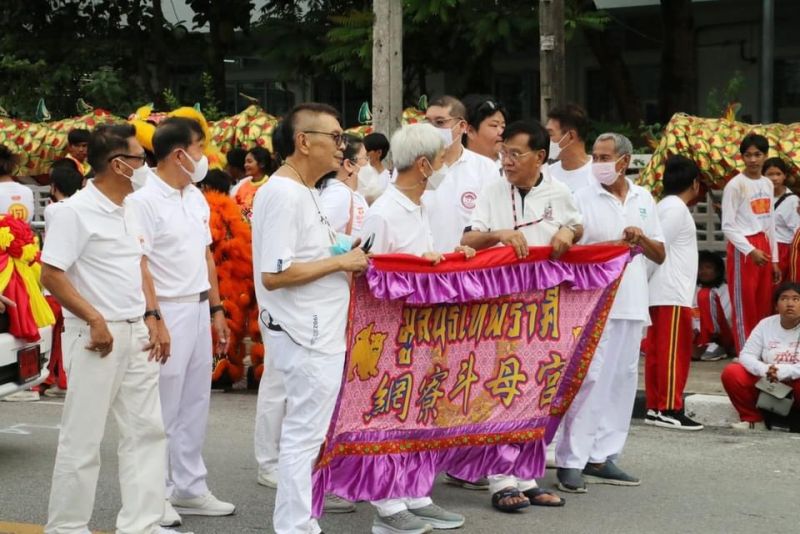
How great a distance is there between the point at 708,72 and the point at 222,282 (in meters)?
12.8

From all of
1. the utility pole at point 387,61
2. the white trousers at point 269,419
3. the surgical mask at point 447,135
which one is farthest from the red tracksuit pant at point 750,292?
the white trousers at point 269,419

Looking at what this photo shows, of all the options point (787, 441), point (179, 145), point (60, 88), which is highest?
point (60, 88)

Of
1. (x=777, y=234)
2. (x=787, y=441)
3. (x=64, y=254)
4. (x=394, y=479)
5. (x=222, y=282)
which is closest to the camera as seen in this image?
(x=64, y=254)

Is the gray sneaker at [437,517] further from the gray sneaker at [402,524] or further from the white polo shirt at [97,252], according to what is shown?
the white polo shirt at [97,252]

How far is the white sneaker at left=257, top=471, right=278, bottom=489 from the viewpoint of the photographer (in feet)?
22.6

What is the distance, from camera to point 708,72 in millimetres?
20578

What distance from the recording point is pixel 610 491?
6.89 meters

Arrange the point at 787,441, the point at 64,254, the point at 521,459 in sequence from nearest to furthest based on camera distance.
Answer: the point at 64,254 < the point at 521,459 < the point at 787,441

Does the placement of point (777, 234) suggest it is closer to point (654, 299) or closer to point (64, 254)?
point (654, 299)

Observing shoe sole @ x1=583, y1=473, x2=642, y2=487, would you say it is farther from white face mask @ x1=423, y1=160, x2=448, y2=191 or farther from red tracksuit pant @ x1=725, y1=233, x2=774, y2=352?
red tracksuit pant @ x1=725, y1=233, x2=774, y2=352

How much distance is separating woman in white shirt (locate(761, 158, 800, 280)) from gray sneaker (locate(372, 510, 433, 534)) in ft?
20.3

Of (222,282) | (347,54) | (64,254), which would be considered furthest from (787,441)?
(347,54)

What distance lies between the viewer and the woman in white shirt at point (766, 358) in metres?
8.77

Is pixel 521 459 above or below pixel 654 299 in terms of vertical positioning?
below
